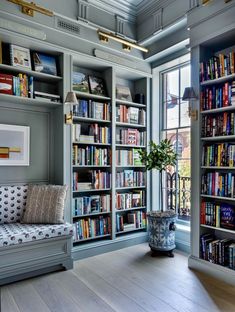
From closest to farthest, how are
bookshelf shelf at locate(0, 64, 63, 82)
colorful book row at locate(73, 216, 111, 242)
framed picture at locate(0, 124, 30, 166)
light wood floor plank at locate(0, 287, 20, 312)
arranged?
light wood floor plank at locate(0, 287, 20, 312) → bookshelf shelf at locate(0, 64, 63, 82) → framed picture at locate(0, 124, 30, 166) → colorful book row at locate(73, 216, 111, 242)

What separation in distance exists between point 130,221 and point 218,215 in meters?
1.50

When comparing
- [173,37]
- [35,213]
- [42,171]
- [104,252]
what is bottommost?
[104,252]

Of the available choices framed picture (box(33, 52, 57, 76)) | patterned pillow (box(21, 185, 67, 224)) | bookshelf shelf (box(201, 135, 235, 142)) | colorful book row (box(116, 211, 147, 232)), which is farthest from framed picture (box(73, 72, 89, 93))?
colorful book row (box(116, 211, 147, 232))

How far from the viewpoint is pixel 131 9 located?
3.67 metres

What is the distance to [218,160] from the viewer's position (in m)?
2.76

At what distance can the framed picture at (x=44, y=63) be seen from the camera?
309 cm

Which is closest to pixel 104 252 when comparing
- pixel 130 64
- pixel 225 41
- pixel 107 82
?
pixel 107 82

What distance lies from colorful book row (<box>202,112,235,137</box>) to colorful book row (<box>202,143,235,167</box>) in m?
0.13

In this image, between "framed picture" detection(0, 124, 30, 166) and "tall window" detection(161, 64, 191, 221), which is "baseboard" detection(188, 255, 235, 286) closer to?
"tall window" detection(161, 64, 191, 221)

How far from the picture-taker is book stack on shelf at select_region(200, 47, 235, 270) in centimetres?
264

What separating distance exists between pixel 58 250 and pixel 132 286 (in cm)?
91

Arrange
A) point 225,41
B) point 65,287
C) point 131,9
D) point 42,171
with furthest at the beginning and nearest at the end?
point 131,9 → point 42,171 → point 225,41 → point 65,287

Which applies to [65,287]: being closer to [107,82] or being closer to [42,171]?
[42,171]

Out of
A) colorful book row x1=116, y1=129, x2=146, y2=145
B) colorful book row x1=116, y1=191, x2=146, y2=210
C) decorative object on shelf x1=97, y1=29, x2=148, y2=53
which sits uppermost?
decorative object on shelf x1=97, y1=29, x2=148, y2=53
